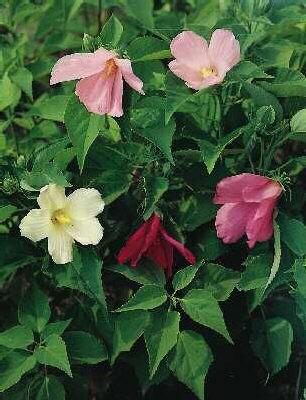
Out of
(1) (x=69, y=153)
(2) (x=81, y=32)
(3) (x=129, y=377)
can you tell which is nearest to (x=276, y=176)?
(1) (x=69, y=153)

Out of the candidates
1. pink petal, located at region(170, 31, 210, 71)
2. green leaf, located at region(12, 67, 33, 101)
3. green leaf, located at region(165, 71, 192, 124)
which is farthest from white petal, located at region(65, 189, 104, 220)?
green leaf, located at region(12, 67, 33, 101)

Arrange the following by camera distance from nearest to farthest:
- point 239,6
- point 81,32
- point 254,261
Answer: point 254,261, point 239,6, point 81,32

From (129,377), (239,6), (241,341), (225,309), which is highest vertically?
(239,6)

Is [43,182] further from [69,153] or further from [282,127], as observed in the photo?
[282,127]

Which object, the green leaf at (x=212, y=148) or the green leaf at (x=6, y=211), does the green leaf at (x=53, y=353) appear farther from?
the green leaf at (x=212, y=148)

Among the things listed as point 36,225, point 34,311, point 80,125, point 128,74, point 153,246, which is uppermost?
point 128,74

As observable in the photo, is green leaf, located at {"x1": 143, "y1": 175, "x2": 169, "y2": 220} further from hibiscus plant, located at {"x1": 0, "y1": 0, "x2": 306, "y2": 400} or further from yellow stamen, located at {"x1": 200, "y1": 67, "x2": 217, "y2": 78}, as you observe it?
yellow stamen, located at {"x1": 200, "y1": 67, "x2": 217, "y2": 78}

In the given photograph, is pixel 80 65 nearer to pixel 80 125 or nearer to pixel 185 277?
pixel 80 125

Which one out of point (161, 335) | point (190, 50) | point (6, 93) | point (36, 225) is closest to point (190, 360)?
point (161, 335)
